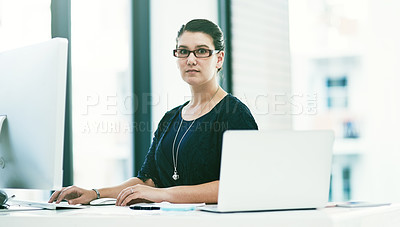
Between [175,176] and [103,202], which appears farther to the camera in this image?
[175,176]

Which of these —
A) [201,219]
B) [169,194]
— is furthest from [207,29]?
[201,219]

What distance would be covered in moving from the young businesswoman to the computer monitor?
0.89 feet

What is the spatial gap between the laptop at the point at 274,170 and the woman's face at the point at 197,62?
808 millimetres

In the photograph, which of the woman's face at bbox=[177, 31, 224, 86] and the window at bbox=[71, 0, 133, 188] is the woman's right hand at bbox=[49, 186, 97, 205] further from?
the window at bbox=[71, 0, 133, 188]

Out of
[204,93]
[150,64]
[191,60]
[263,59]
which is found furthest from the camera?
[263,59]

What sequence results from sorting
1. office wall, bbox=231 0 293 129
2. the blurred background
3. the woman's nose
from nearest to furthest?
1. the woman's nose
2. the blurred background
3. office wall, bbox=231 0 293 129

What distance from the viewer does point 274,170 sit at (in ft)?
4.51

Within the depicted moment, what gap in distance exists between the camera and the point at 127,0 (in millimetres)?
3645

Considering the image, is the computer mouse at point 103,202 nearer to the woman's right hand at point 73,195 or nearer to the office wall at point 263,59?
the woman's right hand at point 73,195

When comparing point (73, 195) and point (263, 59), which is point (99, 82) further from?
point (73, 195)

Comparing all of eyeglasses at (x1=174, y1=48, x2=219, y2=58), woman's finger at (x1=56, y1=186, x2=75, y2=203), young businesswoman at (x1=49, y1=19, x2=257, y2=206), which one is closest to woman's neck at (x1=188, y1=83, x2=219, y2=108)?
young businesswoman at (x1=49, y1=19, x2=257, y2=206)

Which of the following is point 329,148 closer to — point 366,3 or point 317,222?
point 317,222

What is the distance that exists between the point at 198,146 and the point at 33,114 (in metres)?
0.73

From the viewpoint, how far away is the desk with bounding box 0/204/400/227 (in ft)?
4.15
